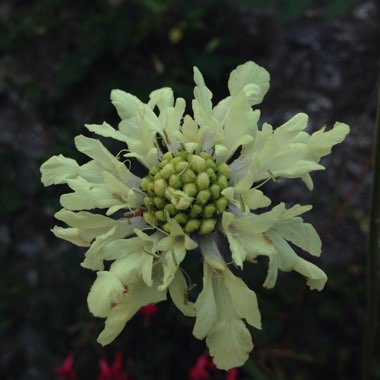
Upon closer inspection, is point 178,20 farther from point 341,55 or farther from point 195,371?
point 195,371

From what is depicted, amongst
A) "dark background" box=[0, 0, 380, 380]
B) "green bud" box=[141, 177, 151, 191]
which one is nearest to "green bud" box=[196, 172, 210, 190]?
"green bud" box=[141, 177, 151, 191]

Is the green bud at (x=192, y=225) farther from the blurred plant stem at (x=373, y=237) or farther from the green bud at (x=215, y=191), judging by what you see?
the blurred plant stem at (x=373, y=237)

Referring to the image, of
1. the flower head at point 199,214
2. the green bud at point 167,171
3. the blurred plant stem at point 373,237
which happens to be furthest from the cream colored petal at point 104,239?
the blurred plant stem at point 373,237

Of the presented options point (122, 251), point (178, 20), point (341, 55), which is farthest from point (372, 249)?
point (178, 20)

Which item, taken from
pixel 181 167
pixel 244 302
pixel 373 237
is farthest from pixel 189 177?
pixel 373 237

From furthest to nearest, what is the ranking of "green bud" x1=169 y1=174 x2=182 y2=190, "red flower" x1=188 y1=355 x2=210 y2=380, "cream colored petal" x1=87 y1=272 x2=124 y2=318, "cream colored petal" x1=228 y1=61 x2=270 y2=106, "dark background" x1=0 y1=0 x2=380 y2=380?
"dark background" x1=0 y1=0 x2=380 y2=380 → "red flower" x1=188 y1=355 x2=210 y2=380 → "cream colored petal" x1=228 y1=61 x2=270 y2=106 → "green bud" x1=169 y1=174 x2=182 y2=190 → "cream colored petal" x1=87 y1=272 x2=124 y2=318

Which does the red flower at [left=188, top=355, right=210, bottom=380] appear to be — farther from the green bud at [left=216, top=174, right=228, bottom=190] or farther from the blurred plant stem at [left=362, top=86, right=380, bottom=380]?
the green bud at [left=216, top=174, right=228, bottom=190]
